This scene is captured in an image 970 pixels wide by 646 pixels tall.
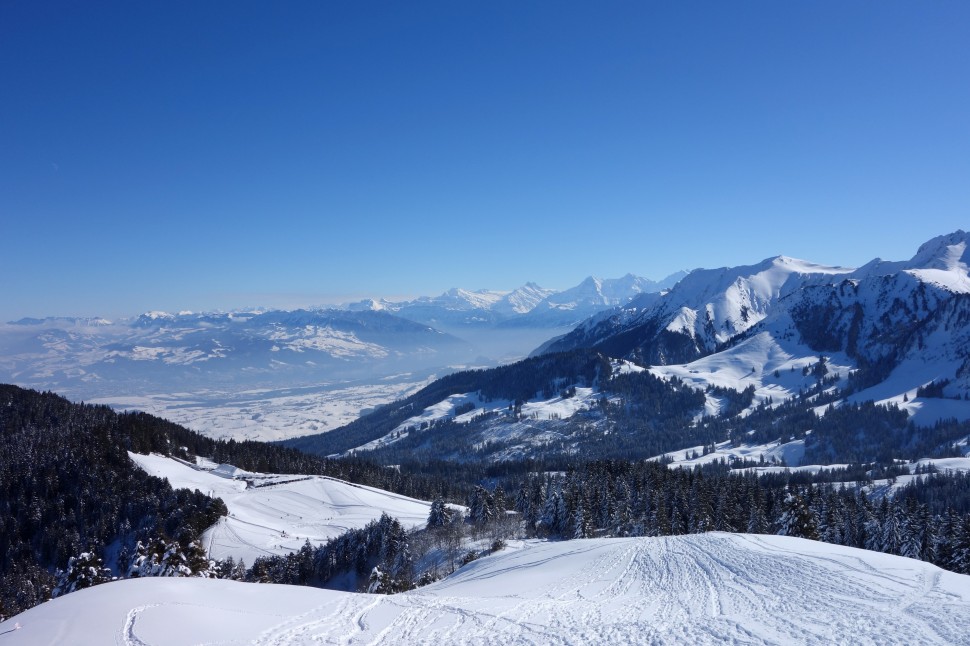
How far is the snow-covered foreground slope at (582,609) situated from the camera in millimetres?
22641

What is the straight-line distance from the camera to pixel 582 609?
29.4 metres

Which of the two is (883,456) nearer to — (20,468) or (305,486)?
(305,486)

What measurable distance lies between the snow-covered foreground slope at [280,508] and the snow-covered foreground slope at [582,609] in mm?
67180

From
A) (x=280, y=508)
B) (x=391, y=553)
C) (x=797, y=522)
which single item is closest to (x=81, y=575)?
(x=391, y=553)

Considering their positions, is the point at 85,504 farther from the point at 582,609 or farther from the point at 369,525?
the point at 582,609

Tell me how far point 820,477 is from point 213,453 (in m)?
195

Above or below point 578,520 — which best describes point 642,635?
above

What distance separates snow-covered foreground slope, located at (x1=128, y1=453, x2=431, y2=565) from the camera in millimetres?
92500

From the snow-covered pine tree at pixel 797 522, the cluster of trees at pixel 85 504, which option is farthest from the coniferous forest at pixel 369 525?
the cluster of trees at pixel 85 504

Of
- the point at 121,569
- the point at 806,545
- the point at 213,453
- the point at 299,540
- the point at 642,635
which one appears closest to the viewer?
the point at 642,635

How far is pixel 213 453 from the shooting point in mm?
151625

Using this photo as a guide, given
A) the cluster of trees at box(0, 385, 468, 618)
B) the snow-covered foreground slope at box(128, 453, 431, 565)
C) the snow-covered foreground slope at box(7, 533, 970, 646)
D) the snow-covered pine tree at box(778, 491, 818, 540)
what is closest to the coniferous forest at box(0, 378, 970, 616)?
the snow-covered pine tree at box(778, 491, 818, 540)

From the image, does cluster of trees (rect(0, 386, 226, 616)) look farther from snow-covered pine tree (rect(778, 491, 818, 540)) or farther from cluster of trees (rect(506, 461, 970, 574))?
snow-covered pine tree (rect(778, 491, 818, 540))

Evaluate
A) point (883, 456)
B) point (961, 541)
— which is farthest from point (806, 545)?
point (883, 456)
